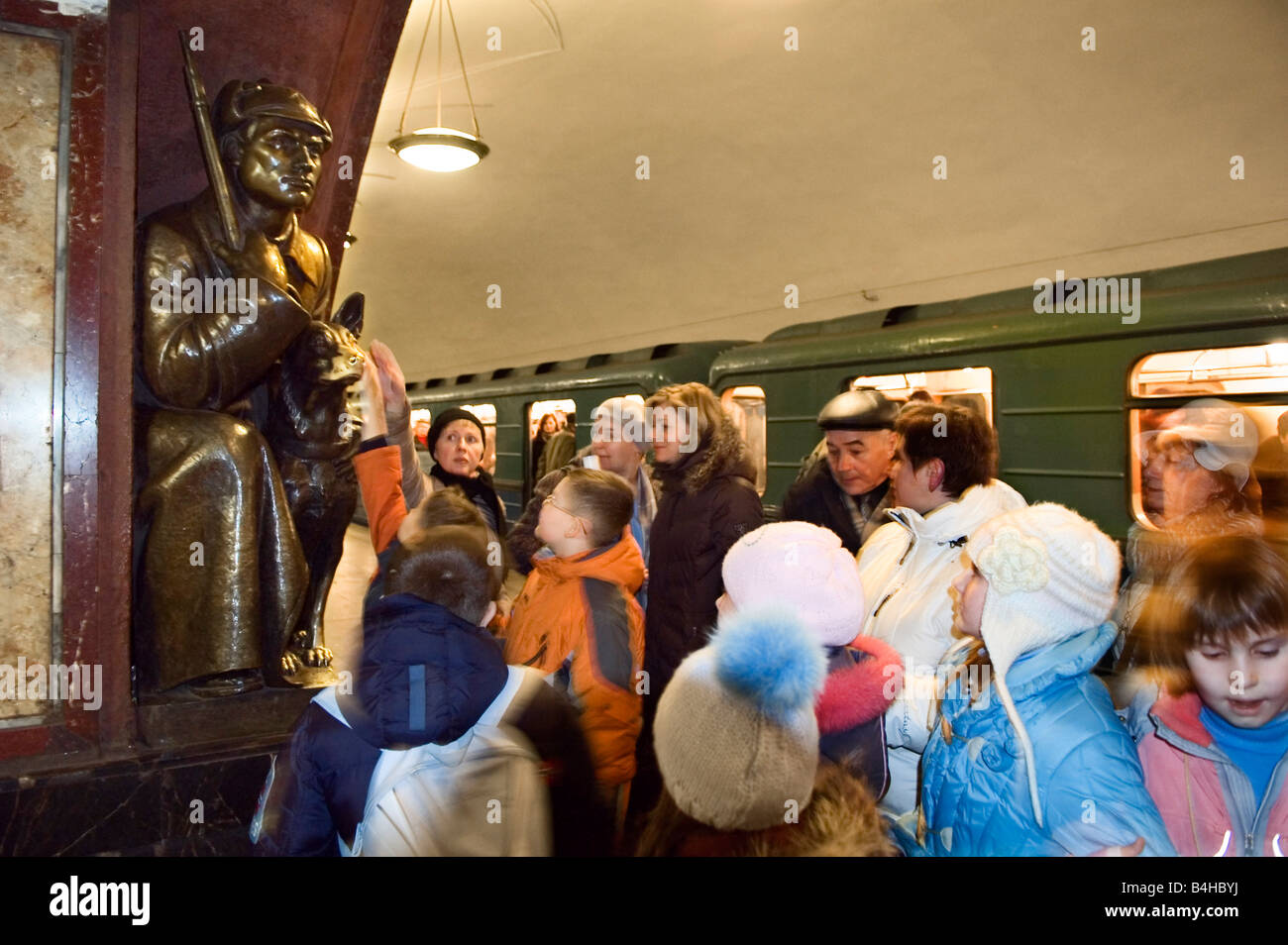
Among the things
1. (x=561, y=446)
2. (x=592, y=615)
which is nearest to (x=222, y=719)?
(x=592, y=615)

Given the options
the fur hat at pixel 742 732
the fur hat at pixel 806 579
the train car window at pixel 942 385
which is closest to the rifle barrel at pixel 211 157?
the fur hat at pixel 806 579

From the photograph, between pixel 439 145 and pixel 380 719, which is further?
pixel 439 145

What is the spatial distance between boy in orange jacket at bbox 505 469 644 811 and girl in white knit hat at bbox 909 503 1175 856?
2.88 ft

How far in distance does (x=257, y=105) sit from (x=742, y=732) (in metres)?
2.36

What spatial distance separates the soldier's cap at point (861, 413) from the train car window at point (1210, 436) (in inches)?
40.1

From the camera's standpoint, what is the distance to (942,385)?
19.8ft

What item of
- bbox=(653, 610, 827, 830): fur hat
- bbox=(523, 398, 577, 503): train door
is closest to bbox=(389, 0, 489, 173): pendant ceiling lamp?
bbox=(523, 398, 577, 503): train door

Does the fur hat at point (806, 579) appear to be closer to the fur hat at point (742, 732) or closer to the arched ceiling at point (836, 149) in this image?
the fur hat at point (742, 732)

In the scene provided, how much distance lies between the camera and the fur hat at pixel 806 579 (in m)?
1.77

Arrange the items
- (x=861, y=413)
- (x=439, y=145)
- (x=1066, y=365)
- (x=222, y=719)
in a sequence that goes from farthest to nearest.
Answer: (x=439, y=145)
(x=1066, y=365)
(x=861, y=413)
(x=222, y=719)

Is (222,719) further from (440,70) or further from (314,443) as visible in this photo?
(440,70)

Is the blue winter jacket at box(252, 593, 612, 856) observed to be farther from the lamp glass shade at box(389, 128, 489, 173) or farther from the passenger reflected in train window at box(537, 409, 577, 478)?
the lamp glass shade at box(389, 128, 489, 173)

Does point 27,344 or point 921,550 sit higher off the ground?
point 27,344
